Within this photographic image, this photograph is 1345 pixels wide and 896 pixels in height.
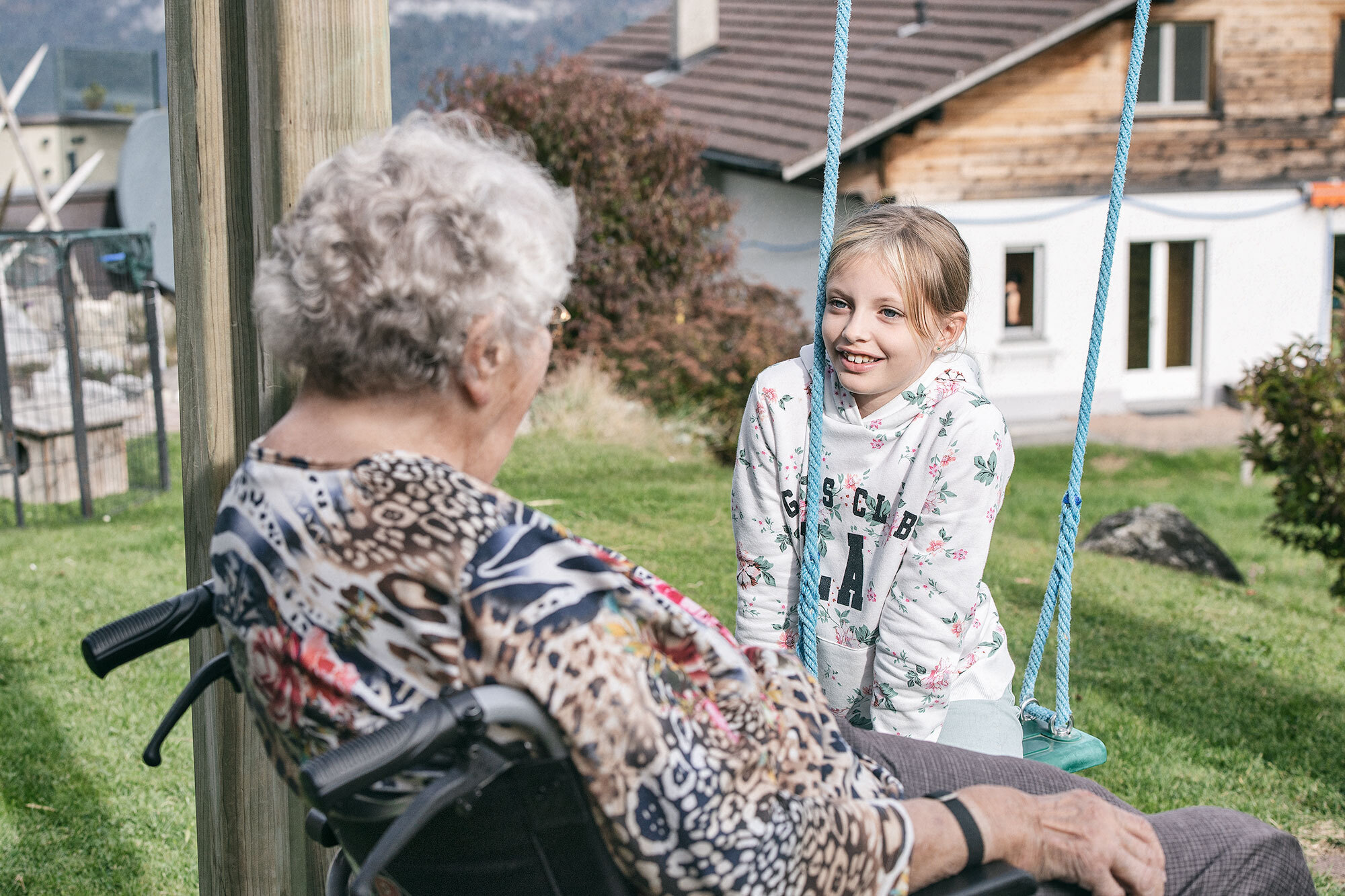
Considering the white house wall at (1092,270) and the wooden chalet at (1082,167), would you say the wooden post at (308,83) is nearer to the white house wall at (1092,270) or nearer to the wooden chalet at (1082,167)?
the wooden chalet at (1082,167)

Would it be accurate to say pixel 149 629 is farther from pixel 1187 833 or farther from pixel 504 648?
pixel 1187 833

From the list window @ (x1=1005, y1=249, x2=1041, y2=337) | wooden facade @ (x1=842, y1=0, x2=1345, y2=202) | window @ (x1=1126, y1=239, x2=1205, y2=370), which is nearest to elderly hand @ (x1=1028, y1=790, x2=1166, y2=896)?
wooden facade @ (x1=842, y1=0, x2=1345, y2=202)

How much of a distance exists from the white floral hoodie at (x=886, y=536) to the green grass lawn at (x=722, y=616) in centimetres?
151

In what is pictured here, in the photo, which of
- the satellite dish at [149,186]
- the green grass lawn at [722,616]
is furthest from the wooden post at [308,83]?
the satellite dish at [149,186]

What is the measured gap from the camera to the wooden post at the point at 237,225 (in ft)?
6.16

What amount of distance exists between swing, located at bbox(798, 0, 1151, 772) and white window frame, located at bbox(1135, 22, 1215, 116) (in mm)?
14704

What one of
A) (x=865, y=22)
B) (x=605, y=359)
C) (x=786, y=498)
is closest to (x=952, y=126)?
(x=865, y=22)

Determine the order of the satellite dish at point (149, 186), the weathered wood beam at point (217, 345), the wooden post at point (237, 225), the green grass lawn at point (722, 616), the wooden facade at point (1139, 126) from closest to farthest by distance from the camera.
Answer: the wooden post at point (237, 225)
the weathered wood beam at point (217, 345)
the green grass lawn at point (722, 616)
the wooden facade at point (1139, 126)
the satellite dish at point (149, 186)

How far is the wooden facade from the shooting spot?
14898 mm

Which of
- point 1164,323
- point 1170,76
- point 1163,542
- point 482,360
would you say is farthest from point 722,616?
point 1170,76

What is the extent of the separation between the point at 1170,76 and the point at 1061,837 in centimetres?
1644

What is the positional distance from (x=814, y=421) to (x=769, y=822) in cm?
103

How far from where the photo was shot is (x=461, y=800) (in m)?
1.38

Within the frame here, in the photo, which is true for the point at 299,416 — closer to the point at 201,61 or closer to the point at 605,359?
the point at 201,61
